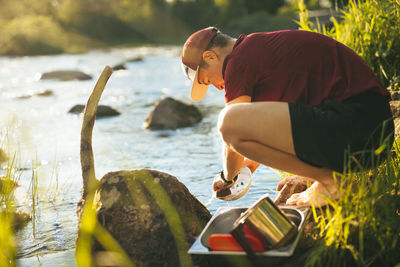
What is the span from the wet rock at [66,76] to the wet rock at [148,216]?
11934 mm

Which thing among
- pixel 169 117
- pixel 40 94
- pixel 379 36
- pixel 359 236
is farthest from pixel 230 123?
pixel 40 94

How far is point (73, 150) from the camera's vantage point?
19.6ft

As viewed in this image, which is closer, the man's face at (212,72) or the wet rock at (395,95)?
the man's face at (212,72)

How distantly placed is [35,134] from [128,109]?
248 centimetres

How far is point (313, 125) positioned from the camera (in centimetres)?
221

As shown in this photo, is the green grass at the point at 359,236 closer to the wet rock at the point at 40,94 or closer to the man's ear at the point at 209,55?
the man's ear at the point at 209,55

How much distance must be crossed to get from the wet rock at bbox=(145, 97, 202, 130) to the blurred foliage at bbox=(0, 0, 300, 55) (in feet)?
82.5

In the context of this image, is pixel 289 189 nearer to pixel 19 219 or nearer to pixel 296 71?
pixel 296 71

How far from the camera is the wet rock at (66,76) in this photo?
13977 millimetres

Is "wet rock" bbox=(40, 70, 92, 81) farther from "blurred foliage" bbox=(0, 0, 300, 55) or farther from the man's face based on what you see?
"blurred foliage" bbox=(0, 0, 300, 55)

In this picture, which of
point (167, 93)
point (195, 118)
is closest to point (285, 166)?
point (195, 118)

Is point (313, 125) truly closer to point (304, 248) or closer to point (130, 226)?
point (304, 248)

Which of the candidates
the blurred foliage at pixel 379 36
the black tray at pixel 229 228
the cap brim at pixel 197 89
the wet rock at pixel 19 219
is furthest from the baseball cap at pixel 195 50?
the blurred foliage at pixel 379 36

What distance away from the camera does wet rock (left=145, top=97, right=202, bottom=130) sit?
7.23 m
